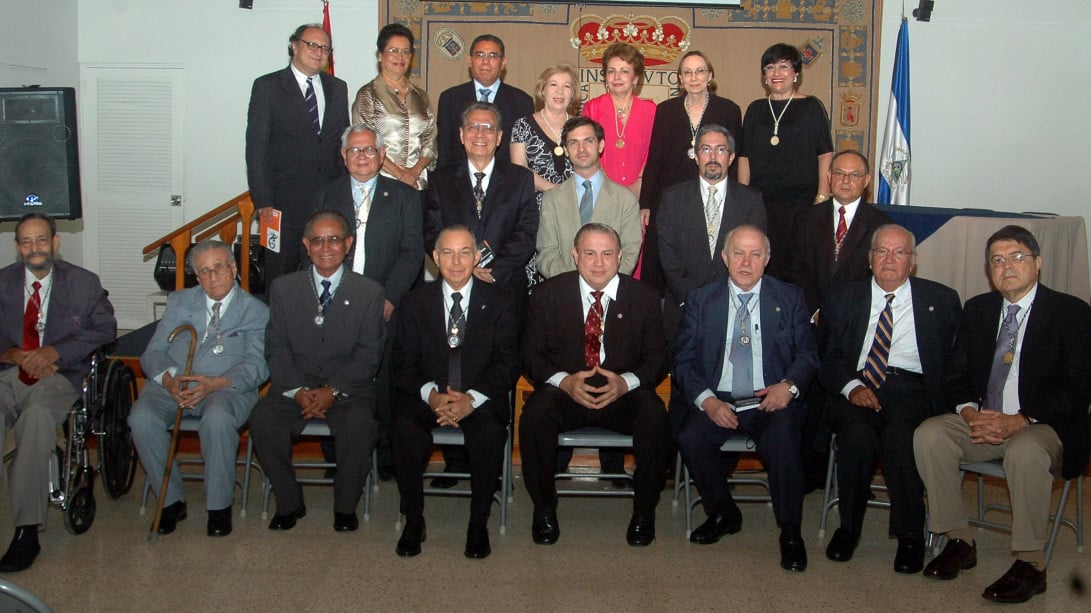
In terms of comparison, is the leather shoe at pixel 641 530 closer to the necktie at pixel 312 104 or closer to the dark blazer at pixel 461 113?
the dark blazer at pixel 461 113

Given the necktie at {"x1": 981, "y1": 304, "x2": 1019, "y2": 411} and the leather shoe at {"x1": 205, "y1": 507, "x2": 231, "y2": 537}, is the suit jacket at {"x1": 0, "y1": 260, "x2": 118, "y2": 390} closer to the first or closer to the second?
the leather shoe at {"x1": 205, "y1": 507, "x2": 231, "y2": 537}

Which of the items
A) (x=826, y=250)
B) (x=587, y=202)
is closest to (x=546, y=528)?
Result: (x=587, y=202)

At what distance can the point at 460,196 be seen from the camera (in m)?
4.89

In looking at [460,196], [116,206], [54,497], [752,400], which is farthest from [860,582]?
[116,206]

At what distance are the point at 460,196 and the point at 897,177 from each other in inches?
150

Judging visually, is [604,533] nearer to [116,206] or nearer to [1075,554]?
[1075,554]

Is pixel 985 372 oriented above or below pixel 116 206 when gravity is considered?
below

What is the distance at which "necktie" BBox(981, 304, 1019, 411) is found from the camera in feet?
13.3

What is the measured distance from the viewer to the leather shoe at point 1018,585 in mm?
3619

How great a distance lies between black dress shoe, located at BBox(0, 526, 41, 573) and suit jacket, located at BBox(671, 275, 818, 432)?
2.67 metres

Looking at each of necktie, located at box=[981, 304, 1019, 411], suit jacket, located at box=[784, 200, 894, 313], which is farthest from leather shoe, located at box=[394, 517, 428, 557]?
necktie, located at box=[981, 304, 1019, 411]

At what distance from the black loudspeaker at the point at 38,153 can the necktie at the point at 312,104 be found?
111 cm

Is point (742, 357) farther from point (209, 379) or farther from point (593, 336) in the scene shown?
point (209, 379)

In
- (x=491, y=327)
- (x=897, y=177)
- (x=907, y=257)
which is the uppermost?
(x=897, y=177)
